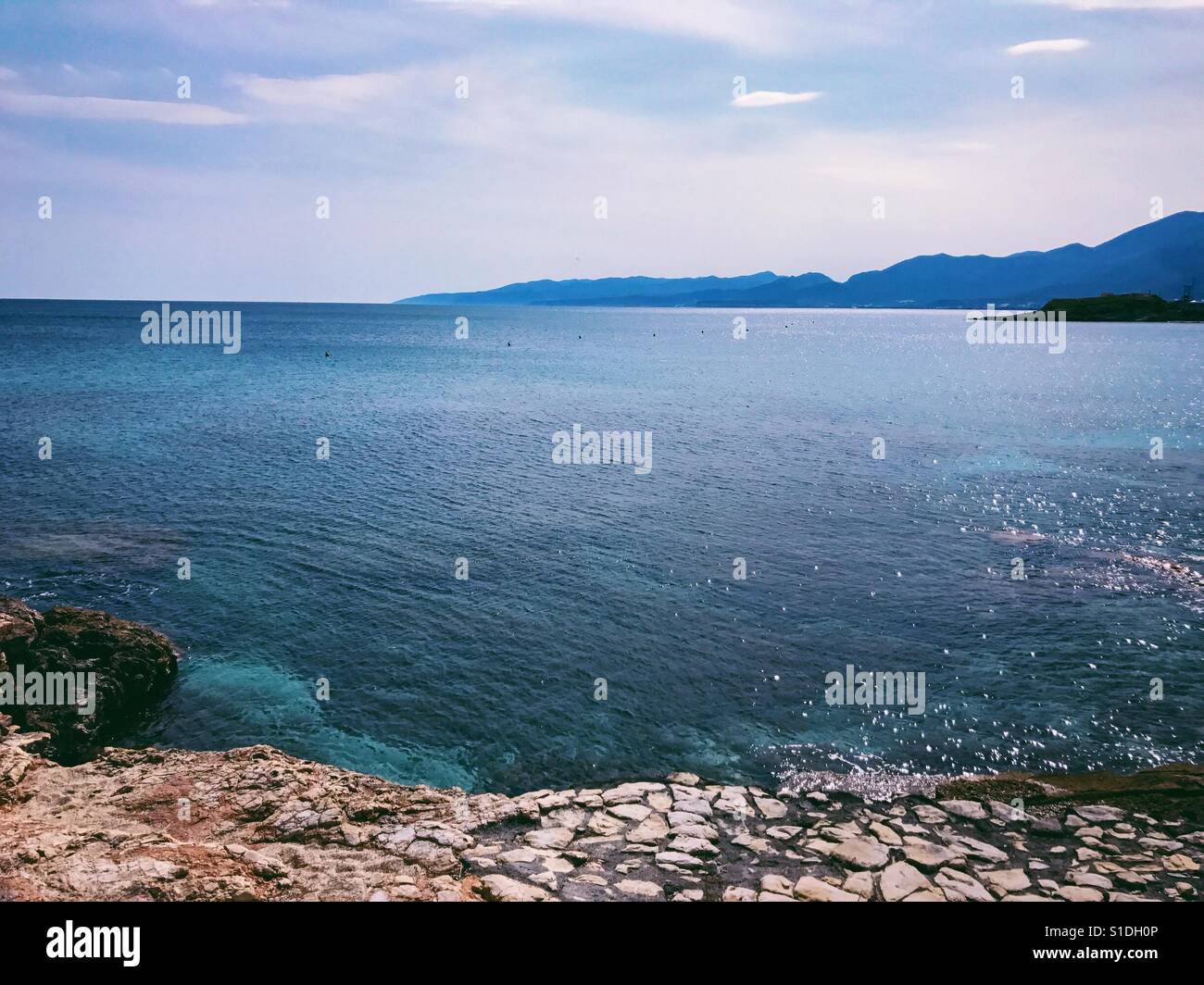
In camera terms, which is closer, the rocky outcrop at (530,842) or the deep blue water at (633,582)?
the rocky outcrop at (530,842)

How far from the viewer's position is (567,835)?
46.2 ft

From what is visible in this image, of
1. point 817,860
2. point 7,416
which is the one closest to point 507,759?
point 817,860

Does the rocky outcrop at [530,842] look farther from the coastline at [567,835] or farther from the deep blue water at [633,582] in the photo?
the deep blue water at [633,582]

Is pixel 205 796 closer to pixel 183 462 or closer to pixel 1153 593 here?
pixel 1153 593

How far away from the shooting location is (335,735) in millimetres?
18375

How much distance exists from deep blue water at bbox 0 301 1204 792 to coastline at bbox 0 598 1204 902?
138 centimetres

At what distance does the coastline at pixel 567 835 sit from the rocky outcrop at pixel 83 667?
0.22 m

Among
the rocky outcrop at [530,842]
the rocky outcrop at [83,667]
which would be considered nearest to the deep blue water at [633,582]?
the rocky outcrop at [83,667]

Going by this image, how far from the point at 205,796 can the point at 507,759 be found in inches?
245

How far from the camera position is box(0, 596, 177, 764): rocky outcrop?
1758 centimetres

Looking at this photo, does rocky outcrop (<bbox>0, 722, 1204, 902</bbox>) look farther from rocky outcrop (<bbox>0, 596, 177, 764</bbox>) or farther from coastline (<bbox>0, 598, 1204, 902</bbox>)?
rocky outcrop (<bbox>0, 596, 177, 764</bbox>)

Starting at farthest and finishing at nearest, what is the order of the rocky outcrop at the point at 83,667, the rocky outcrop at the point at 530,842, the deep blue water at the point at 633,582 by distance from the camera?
the deep blue water at the point at 633,582
the rocky outcrop at the point at 83,667
the rocky outcrop at the point at 530,842

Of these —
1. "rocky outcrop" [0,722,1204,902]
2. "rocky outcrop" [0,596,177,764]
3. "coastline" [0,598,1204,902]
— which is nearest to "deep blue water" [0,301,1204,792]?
"rocky outcrop" [0,596,177,764]

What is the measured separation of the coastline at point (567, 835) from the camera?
12102mm
